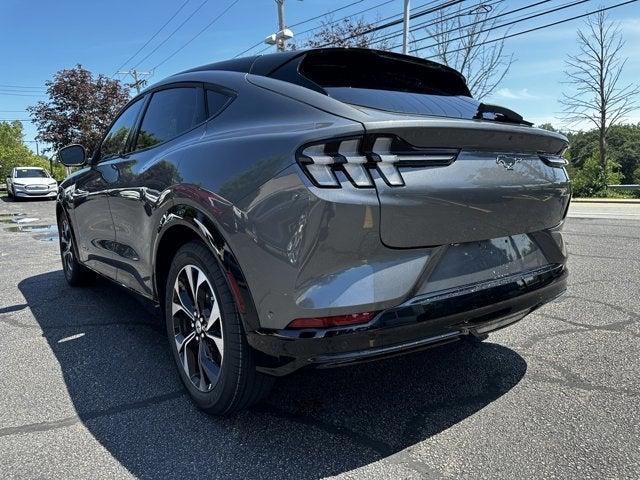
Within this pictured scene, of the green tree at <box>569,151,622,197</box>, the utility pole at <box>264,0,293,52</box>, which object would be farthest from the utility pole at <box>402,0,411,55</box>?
the green tree at <box>569,151,622,197</box>

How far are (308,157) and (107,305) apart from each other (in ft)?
10.9

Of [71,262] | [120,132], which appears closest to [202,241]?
[120,132]

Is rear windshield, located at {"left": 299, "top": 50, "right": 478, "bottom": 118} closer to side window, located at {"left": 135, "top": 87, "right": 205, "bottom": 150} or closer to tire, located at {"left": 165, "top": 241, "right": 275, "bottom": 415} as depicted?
side window, located at {"left": 135, "top": 87, "right": 205, "bottom": 150}

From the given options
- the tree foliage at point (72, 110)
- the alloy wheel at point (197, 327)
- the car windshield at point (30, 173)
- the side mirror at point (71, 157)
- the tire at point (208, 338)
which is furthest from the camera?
the tree foliage at point (72, 110)

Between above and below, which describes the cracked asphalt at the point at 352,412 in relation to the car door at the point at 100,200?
below

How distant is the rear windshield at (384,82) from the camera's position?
7.53 feet

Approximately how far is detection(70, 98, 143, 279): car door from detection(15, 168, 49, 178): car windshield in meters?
21.8

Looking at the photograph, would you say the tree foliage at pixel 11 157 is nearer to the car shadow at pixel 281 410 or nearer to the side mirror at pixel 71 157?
the side mirror at pixel 71 157

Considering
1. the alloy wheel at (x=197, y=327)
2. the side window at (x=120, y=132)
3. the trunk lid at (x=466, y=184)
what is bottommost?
the alloy wheel at (x=197, y=327)

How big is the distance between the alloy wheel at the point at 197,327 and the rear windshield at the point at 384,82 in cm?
109

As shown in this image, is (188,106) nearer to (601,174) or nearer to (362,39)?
(362,39)

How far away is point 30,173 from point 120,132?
2296 cm

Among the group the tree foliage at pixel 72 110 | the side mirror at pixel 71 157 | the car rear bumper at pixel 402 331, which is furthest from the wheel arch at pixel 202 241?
the tree foliage at pixel 72 110

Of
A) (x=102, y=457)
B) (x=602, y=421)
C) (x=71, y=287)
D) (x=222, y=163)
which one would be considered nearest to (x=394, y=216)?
(x=222, y=163)
